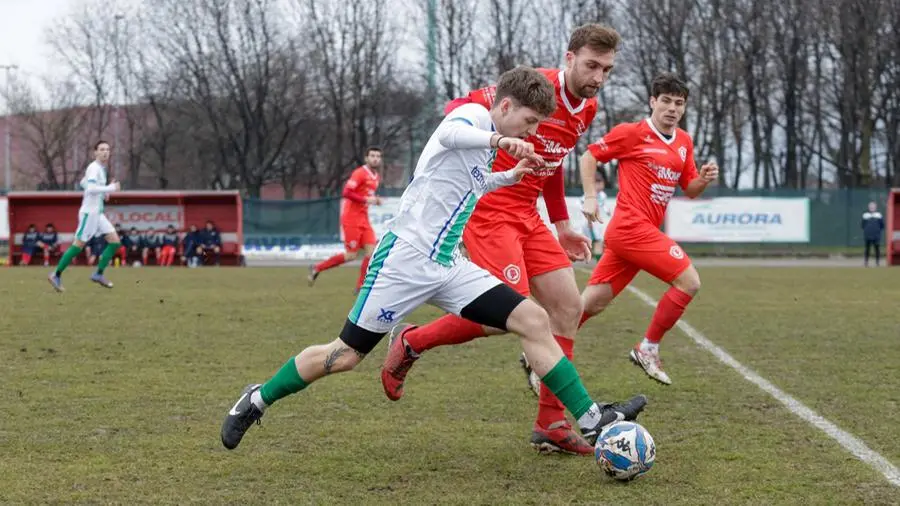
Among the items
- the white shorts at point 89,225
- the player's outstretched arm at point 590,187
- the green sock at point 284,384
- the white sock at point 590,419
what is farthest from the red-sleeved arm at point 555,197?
the white shorts at point 89,225

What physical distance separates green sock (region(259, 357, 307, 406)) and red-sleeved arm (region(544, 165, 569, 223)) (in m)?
2.02

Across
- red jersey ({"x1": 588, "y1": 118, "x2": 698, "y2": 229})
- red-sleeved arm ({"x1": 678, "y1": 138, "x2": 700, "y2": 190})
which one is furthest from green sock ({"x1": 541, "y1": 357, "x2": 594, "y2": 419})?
red-sleeved arm ({"x1": 678, "y1": 138, "x2": 700, "y2": 190})

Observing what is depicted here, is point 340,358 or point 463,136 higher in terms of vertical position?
point 463,136

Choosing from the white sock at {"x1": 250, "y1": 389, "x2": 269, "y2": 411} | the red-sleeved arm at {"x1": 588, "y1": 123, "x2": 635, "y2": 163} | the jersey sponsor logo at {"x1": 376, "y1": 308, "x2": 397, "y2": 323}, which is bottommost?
the white sock at {"x1": 250, "y1": 389, "x2": 269, "y2": 411}

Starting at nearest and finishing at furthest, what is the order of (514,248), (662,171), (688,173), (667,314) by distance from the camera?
1. (514,248)
2. (667,314)
3. (662,171)
4. (688,173)

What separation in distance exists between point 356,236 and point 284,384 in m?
12.0

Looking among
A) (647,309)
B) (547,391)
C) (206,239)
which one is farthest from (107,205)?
(547,391)

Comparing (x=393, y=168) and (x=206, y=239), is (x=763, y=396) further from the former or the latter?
(x=393, y=168)

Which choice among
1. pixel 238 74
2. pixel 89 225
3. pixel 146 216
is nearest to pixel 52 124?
pixel 238 74

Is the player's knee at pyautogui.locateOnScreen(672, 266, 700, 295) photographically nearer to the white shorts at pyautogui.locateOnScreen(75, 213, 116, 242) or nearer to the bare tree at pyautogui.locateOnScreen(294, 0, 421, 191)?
the white shorts at pyautogui.locateOnScreen(75, 213, 116, 242)

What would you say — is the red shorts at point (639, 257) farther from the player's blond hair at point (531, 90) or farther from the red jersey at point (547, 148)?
the player's blond hair at point (531, 90)

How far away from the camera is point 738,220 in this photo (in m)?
33.8

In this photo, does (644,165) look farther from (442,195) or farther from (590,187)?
(442,195)

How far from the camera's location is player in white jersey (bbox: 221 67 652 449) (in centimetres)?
515
